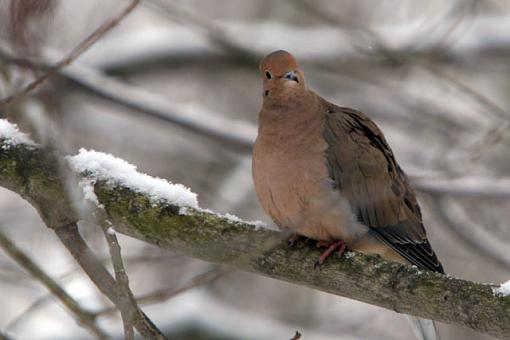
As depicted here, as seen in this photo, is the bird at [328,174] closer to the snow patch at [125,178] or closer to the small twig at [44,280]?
the snow patch at [125,178]

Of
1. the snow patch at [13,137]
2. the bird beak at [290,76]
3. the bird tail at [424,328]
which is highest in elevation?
the bird beak at [290,76]

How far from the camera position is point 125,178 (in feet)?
10.5

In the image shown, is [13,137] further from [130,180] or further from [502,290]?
[502,290]

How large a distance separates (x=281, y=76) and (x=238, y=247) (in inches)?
51.7

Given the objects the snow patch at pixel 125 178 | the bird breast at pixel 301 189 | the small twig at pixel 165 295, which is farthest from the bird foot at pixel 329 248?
the small twig at pixel 165 295

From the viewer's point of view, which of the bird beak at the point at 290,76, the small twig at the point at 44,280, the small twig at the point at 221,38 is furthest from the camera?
the small twig at the point at 221,38

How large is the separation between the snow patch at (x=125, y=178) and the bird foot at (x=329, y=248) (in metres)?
0.53

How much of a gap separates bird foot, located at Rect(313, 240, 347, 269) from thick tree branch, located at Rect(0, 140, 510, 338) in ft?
0.09

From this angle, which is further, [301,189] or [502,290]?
[301,189]

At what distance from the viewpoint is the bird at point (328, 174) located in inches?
155

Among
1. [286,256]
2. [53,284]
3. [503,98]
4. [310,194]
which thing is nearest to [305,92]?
[310,194]

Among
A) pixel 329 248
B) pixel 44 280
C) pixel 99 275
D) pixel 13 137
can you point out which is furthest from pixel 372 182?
pixel 44 280

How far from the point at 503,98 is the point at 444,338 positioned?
3118mm

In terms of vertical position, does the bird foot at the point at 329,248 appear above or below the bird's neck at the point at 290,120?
below
